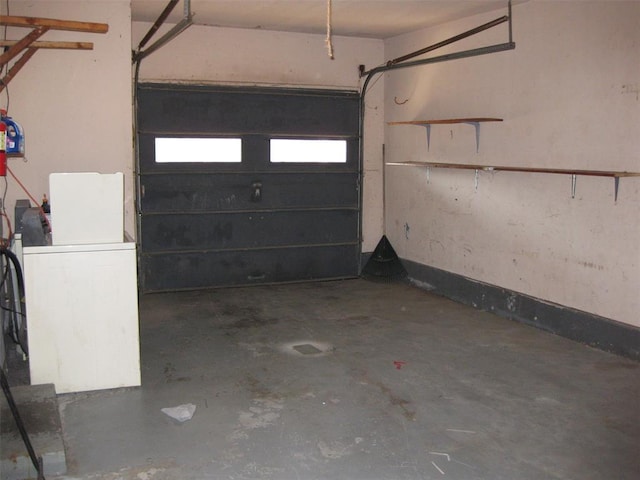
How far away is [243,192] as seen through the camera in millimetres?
6855

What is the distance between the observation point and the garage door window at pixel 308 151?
6.96 m

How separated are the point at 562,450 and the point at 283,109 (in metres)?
4.83

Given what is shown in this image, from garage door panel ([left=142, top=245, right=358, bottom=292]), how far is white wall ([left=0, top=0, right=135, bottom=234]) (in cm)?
154

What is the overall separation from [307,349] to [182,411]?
1.36 meters

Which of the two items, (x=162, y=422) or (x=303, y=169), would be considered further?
(x=303, y=169)

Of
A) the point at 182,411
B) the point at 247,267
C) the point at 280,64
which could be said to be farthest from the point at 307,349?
the point at 280,64

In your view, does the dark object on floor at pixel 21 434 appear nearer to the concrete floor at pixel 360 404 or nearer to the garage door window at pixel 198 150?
the concrete floor at pixel 360 404

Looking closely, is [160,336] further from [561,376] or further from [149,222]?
[561,376]

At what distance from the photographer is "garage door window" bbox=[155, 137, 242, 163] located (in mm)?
6500

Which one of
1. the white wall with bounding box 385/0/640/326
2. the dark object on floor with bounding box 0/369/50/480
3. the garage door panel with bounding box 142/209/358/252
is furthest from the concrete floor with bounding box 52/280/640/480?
the garage door panel with bounding box 142/209/358/252

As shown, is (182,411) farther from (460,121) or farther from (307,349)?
(460,121)

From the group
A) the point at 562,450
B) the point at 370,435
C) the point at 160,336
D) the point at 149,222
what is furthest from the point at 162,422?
the point at 149,222

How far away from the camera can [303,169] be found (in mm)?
7070

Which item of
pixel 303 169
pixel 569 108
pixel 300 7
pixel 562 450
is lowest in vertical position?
pixel 562 450
